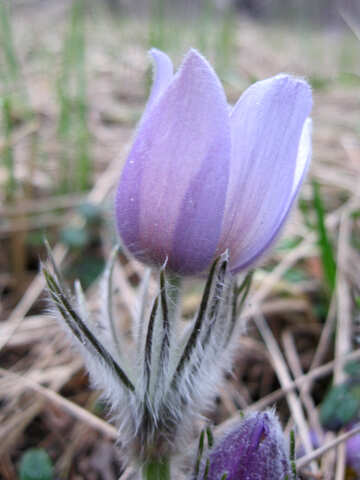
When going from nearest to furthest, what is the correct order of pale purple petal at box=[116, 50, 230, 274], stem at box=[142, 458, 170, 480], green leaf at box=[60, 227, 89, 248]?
1. pale purple petal at box=[116, 50, 230, 274]
2. stem at box=[142, 458, 170, 480]
3. green leaf at box=[60, 227, 89, 248]

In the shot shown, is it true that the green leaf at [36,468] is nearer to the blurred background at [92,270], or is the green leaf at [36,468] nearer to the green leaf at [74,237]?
the blurred background at [92,270]

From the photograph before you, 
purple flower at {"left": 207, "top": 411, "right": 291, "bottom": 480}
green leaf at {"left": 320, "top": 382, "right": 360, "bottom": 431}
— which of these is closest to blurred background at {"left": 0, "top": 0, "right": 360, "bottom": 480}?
green leaf at {"left": 320, "top": 382, "right": 360, "bottom": 431}

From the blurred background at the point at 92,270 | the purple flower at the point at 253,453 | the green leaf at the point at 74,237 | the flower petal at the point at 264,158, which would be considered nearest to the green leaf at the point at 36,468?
the blurred background at the point at 92,270

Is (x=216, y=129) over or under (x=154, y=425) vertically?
over

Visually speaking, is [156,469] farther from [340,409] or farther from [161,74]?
[161,74]

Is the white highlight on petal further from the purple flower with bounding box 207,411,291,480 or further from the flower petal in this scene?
the purple flower with bounding box 207,411,291,480

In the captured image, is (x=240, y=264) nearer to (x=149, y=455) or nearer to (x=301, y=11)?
(x=149, y=455)

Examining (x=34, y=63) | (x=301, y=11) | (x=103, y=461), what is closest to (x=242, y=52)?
(x=34, y=63)
